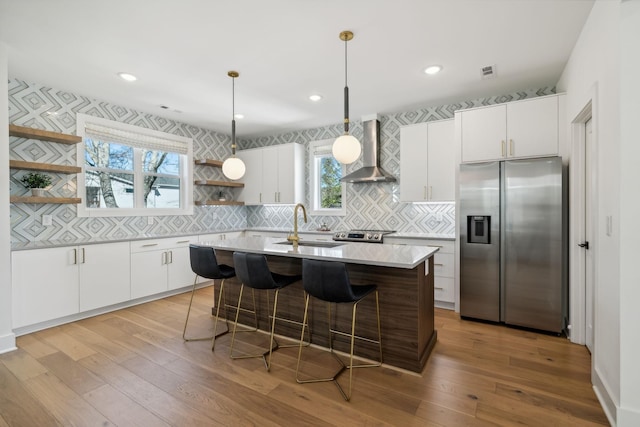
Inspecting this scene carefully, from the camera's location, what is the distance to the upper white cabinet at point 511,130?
3162 mm

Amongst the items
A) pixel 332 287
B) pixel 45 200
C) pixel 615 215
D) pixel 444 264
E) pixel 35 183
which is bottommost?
pixel 444 264

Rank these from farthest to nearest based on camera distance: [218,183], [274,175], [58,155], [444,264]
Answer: [274,175], [218,183], [444,264], [58,155]

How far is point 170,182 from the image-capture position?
4.96 m

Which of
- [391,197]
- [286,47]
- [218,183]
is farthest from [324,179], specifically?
[286,47]

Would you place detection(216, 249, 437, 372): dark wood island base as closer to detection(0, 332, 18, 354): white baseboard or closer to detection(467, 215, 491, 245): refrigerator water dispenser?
detection(467, 215, 491, 245): refrigerator water dispenser

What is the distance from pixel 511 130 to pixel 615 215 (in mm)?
1845

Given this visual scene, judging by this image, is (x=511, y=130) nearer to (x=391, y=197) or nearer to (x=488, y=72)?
(x=488, y=72)

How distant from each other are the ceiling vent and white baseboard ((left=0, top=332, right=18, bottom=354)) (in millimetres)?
5128

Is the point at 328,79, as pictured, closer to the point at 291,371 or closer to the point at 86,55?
the point at 86,55

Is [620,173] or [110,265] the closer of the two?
[620,173]

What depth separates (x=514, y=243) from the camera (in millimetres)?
3166

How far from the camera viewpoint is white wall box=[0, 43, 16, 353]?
2.70m

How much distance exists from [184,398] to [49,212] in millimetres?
2967

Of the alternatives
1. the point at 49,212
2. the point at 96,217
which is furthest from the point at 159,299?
the point at 49,212
